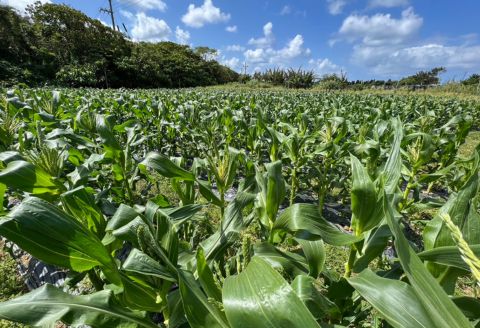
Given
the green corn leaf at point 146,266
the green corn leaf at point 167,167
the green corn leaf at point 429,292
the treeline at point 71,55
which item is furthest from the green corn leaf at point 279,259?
the treeline at point 71,55

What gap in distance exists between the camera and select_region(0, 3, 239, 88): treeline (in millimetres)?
26452

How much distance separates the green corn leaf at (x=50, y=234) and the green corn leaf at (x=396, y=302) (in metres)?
0.86

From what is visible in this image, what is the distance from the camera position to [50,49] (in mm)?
29766

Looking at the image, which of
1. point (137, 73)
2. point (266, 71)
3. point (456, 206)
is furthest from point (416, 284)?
point (266, 71)

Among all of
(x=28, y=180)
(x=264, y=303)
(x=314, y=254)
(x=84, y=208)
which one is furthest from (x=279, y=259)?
(x=28, y=180)

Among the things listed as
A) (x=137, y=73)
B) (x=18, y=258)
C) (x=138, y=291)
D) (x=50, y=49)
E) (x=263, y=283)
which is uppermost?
(x=50, y=49)

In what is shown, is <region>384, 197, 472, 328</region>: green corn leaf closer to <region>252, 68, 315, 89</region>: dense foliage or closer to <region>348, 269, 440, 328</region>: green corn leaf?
<region>348, 269, 440, 328</region>: green corn leaf

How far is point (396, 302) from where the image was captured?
686 millimetres

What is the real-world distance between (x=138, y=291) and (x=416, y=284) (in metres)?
0.99

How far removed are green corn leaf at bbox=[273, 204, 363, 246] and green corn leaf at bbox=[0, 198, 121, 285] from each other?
71 centimetres

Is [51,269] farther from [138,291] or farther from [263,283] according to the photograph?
[263,283]

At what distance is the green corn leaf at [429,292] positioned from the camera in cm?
58

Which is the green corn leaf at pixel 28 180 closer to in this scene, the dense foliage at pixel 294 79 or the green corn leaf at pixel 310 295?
the green corn leaf at pixel 310 295

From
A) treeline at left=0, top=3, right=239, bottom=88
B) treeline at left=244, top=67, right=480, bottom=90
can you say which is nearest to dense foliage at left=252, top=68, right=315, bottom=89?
treeline at left=244, top=67, right=480, bottom=90
